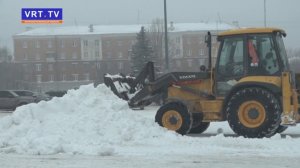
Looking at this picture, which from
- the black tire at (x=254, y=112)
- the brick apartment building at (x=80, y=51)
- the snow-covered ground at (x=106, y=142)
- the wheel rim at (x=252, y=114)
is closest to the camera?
the snow-covered ground at (x=106, y=142)

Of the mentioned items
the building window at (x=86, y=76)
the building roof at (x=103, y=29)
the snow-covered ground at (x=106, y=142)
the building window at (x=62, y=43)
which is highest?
the building roof at (x=103, y=29)

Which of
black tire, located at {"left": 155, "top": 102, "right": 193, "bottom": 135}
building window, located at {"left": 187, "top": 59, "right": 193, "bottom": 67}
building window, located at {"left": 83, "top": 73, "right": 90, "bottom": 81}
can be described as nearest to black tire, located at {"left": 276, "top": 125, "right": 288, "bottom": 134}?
A: black tire, located at {"left": 155, "top": 102, "right": 193, "bottom": 135}

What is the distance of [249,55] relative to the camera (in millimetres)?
14680

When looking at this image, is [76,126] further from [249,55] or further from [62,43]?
[62,43]

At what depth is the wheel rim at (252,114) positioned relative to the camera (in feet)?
46.9

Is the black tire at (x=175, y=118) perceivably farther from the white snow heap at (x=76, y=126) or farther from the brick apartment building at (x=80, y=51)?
the brick apartment building at (x=80, y=51)

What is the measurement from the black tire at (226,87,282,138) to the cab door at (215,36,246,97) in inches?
23.9

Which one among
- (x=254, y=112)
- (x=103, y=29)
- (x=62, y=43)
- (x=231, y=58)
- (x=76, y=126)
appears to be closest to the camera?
(x=76, y=126)

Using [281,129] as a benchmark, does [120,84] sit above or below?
above

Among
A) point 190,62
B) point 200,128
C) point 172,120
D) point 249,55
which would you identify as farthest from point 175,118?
point 190,62

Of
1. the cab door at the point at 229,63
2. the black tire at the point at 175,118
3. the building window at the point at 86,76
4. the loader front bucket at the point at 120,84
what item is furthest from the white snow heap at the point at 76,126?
the building window at the point at 86,76

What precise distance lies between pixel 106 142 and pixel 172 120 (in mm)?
3113

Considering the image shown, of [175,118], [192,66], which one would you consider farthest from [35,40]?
[175,118]

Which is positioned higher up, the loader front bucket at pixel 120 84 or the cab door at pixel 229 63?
the cab door at pixel 229 63
